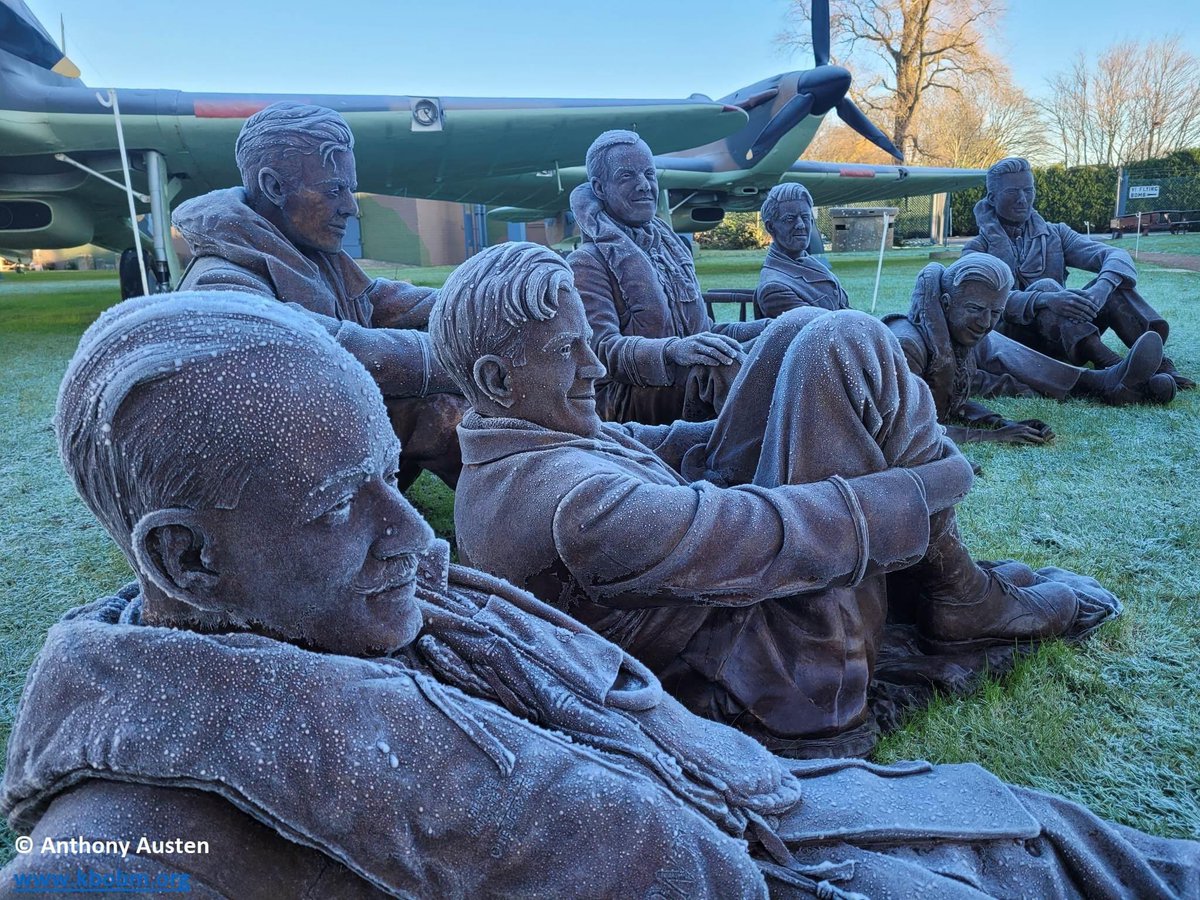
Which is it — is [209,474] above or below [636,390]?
above

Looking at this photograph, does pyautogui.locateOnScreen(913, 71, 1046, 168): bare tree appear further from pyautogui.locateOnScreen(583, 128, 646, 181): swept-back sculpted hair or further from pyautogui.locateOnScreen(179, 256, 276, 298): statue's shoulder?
pyautogui.locateOnScreen(179, 256, 276, 298): statue's shoulder

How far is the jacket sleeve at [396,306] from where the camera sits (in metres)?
3.66

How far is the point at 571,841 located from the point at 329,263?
2.84 m

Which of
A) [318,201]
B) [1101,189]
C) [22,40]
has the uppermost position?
[22,40]

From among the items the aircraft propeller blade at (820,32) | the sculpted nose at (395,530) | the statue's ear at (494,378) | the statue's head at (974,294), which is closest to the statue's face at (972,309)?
the statue's head at (974,294)

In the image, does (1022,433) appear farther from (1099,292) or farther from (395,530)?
(395,530)

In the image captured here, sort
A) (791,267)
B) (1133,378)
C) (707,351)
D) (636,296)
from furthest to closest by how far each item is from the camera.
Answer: (1133,378)
(791,267)
(636,296)
(707,351)

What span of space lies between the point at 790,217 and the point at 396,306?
279 centimetres

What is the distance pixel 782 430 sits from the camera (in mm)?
2021

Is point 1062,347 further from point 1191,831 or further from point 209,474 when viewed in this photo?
point 209,474

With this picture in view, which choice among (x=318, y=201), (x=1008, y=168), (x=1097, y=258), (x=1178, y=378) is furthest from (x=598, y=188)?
(x=1178, y=378)

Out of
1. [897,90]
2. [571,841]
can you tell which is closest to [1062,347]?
[571,841]

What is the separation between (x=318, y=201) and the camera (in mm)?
3166

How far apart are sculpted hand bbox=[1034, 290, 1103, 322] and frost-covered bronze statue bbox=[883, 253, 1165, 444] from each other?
377mm
